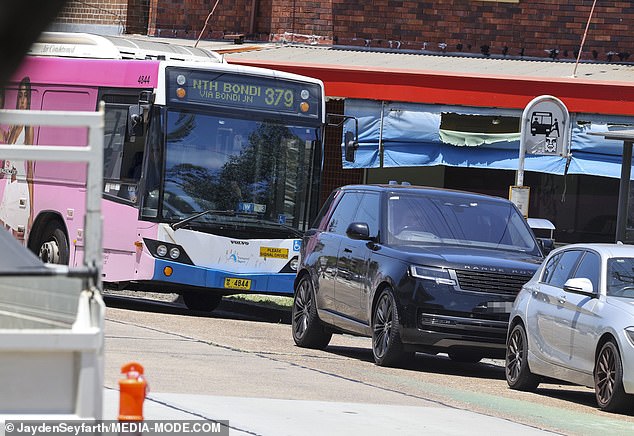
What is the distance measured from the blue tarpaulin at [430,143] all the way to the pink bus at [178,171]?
4307mm

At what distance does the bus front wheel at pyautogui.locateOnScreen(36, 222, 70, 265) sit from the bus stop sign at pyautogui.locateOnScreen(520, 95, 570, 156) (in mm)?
6382

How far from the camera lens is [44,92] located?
766 inches

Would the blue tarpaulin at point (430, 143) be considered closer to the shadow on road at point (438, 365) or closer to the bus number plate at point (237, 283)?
the bus number plate at point (237, 283)

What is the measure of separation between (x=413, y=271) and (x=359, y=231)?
1.09 meters

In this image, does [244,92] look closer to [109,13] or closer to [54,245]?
[54,245]

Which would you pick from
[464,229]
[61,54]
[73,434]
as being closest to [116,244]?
[61,54]

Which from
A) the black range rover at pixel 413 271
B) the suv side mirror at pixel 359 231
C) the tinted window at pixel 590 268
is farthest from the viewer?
the suv side mirror at pixel 359 231

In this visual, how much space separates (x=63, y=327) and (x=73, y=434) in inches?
20.9

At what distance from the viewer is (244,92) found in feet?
61.9

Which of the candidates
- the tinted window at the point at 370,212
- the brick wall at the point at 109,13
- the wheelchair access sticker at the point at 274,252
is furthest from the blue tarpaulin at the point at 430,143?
the tinted window at the point at 370,212

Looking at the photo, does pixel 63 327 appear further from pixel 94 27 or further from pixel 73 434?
pixel 94 27

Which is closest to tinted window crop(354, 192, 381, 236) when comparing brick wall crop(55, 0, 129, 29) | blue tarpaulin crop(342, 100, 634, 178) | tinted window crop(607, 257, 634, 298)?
tinted window crop(607, 257, 634, 298)

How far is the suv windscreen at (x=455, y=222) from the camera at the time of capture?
47.8 ft

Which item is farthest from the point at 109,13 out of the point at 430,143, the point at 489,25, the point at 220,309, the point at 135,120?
the point at 135,120
